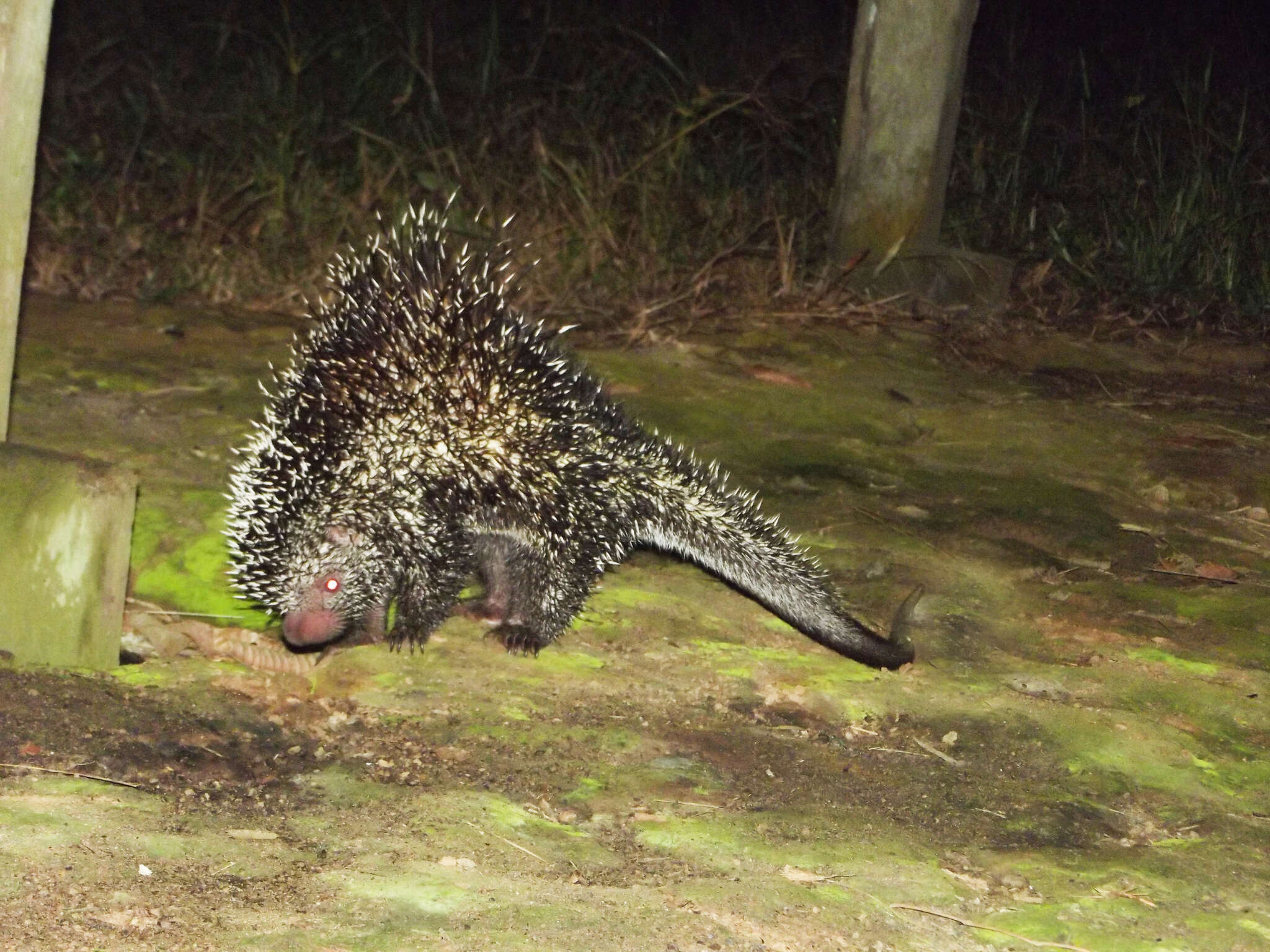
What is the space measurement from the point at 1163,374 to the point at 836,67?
4408 millimetres

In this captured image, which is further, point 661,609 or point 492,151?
point 492,151

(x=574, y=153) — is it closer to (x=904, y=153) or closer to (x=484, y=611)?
(x=904, y=153)

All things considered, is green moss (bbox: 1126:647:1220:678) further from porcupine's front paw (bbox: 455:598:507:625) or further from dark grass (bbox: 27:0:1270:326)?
dark grass (bbox: 27:0:1270:326)

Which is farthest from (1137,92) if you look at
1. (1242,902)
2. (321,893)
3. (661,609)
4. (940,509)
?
(321,893)

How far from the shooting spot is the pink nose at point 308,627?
3941 mm

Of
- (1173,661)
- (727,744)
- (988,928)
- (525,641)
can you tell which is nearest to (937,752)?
(727,744)

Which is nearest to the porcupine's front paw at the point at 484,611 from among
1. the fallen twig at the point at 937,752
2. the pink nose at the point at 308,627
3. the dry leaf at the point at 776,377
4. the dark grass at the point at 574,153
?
the pink nose at the point at 308,627

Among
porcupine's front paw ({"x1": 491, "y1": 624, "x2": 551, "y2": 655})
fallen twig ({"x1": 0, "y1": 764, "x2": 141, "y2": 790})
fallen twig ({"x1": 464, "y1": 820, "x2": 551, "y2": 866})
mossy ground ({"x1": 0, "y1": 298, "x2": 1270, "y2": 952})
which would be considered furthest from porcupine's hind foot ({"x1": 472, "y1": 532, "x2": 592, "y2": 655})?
fallen twig ({"x1": 0, "y1": 764, "x2": 141, "y2": 790})

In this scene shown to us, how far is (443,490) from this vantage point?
4.06 meters

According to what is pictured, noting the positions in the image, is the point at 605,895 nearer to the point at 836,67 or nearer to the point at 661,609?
the point at 661,609

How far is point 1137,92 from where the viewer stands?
1041 cm

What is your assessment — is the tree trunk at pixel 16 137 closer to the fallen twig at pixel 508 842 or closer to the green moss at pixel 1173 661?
the fallen twig at pixel 508 842

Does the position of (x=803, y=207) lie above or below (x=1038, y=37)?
below

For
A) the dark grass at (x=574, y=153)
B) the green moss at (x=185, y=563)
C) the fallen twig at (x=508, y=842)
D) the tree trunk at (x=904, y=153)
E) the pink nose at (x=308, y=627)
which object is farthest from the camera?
the dark grass at (x=574, y=153)
